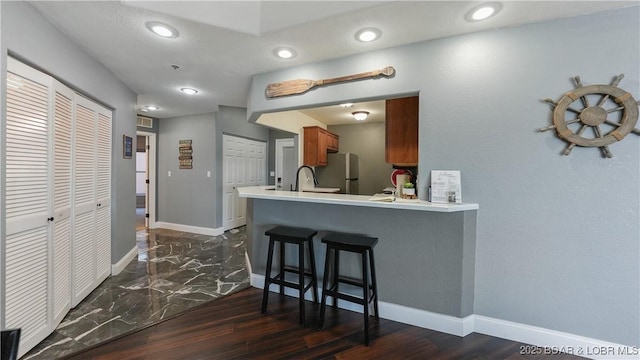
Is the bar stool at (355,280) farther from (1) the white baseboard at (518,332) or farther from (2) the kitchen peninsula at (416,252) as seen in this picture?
(1) the white baseboard at (518,332)

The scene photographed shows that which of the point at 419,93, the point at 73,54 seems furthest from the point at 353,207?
the point at 73,54

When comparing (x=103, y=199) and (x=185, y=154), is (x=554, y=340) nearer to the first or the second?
(x=103, y=199)

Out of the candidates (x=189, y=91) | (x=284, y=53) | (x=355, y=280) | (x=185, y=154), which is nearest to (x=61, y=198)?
(x=189, y=91)

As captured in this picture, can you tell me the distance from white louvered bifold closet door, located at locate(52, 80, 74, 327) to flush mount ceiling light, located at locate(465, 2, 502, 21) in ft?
10.1

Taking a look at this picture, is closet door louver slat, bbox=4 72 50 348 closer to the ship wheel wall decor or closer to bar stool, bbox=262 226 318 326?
bar stool, bbox=262 226 318 326

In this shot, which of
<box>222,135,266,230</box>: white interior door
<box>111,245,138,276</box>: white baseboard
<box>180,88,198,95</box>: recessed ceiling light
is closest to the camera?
<box>111,245,138,276</box>: white baseboard

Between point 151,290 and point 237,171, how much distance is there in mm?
3035

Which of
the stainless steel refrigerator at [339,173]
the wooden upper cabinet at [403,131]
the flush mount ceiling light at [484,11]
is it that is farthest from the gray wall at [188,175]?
the flush mount ceiling light at [484,11]

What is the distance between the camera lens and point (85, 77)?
2.41 metres

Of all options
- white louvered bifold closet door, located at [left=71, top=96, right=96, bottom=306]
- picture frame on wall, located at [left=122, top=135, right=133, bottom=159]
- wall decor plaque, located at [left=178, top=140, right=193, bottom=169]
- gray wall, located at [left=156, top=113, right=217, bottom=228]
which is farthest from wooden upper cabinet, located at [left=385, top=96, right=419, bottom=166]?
wall decor plaque, located at [left=178, top=140, right=193, bottom=169]

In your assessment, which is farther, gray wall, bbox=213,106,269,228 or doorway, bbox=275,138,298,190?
doorway, bbox=275,138,298,190

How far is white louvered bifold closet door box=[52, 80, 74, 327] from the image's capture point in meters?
2.05

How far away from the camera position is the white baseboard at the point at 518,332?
1753 mm

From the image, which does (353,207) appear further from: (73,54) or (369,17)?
(73,54)
